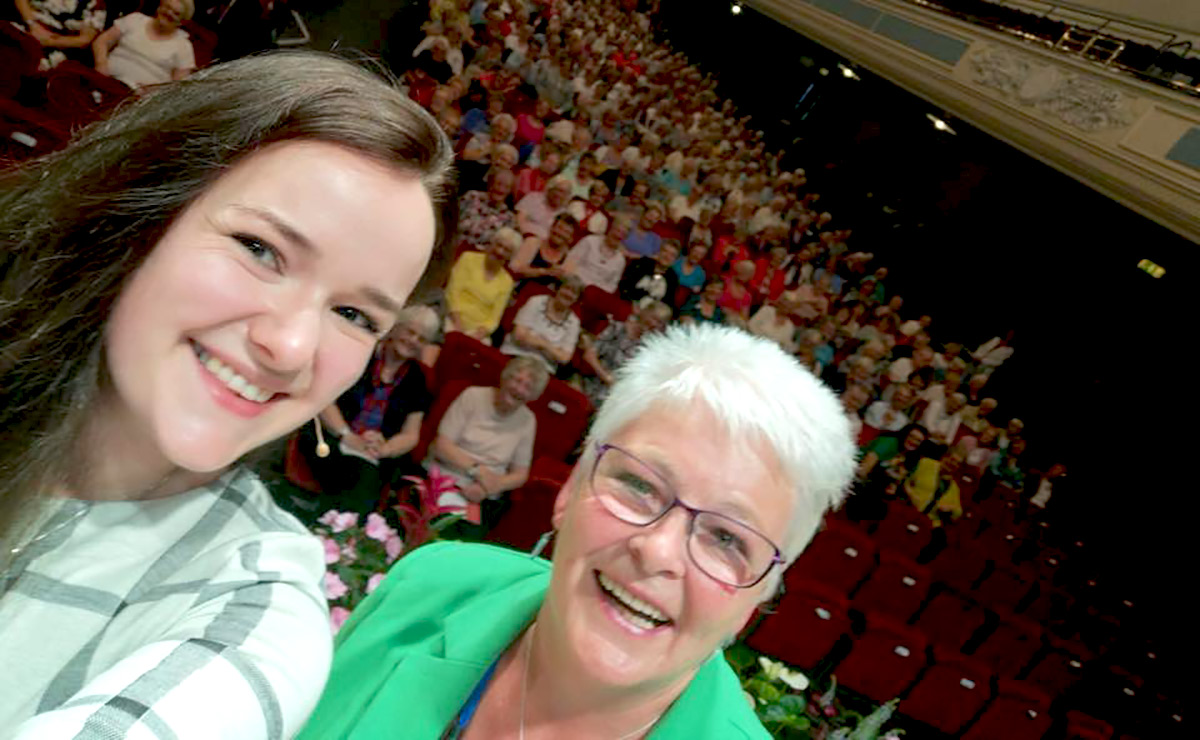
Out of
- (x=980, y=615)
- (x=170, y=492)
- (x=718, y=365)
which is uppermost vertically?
(x=718, y=365)

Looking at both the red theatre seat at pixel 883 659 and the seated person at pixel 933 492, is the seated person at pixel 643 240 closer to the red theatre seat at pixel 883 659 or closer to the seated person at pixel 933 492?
the seated person at pixel 933 492

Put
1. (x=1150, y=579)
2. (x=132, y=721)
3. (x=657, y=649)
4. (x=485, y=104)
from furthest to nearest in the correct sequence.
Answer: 1. (x=1150, y=579)
2. (x=485, y=104)
3. (x=657, y=649)
4. (x=132, y=721)

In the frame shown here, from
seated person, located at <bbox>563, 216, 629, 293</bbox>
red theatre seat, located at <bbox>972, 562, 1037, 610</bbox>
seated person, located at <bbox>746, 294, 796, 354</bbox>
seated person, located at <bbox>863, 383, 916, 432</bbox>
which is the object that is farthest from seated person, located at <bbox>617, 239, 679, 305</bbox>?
red theatre seat, located at <bbox>972, 562, 1037, 610</bbox>

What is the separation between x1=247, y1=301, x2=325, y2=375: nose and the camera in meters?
0.82

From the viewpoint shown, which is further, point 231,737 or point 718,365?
point 718,365

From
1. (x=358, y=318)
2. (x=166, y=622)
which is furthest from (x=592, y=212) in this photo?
(x=166, y=622)

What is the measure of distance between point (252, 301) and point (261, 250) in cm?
7

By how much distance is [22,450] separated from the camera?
0.88m

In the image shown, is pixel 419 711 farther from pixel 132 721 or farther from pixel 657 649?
pixel 132 721

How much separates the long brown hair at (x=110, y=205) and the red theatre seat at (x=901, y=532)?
6212mm

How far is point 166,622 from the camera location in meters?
0.78

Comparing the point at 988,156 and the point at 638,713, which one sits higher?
the point at 988,156

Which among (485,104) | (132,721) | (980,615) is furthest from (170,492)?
(485,104)

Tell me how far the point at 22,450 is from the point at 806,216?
12.6 m
